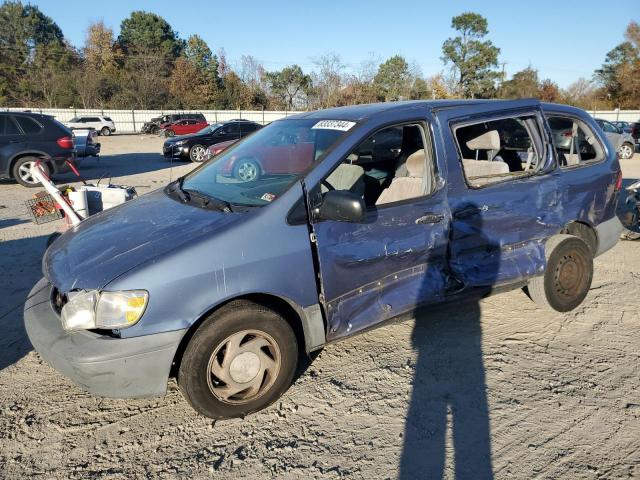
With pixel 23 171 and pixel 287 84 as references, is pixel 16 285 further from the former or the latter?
pixel 287 84

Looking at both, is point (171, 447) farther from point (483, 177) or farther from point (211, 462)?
point (483, 177)

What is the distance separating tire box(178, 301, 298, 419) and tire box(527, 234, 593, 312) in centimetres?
241

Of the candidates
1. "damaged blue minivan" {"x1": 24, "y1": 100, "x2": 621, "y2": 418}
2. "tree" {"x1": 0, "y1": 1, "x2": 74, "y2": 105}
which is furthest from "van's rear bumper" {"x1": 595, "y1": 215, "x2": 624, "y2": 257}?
"tree" {"x1": 0, "y1": 1, "x2": 74, "y2": 105}

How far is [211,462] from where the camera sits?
8.29ft

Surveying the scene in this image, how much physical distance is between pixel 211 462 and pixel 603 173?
4066 mm

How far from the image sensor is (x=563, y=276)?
4.15 meters

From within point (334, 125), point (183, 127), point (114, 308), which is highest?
point (183, 127)

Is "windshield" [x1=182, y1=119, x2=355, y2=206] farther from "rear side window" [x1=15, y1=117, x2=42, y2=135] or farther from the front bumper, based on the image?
"rear side window" [x1=15, y1=117, x2=42, y2=135]

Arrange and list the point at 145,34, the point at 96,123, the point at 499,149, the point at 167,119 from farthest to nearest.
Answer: the point at 145,34, the point at 167,119, the point at 96,123, the point at 499,149

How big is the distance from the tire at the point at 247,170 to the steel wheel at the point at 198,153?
14.8 meters

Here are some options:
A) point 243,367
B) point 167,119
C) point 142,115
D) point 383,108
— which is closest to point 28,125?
point 383,108

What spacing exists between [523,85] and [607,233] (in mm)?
58729

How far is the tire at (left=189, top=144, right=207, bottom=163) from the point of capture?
17812 millimetres

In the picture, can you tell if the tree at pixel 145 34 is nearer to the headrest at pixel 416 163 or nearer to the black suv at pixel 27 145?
the black suv at pixel 27 145
